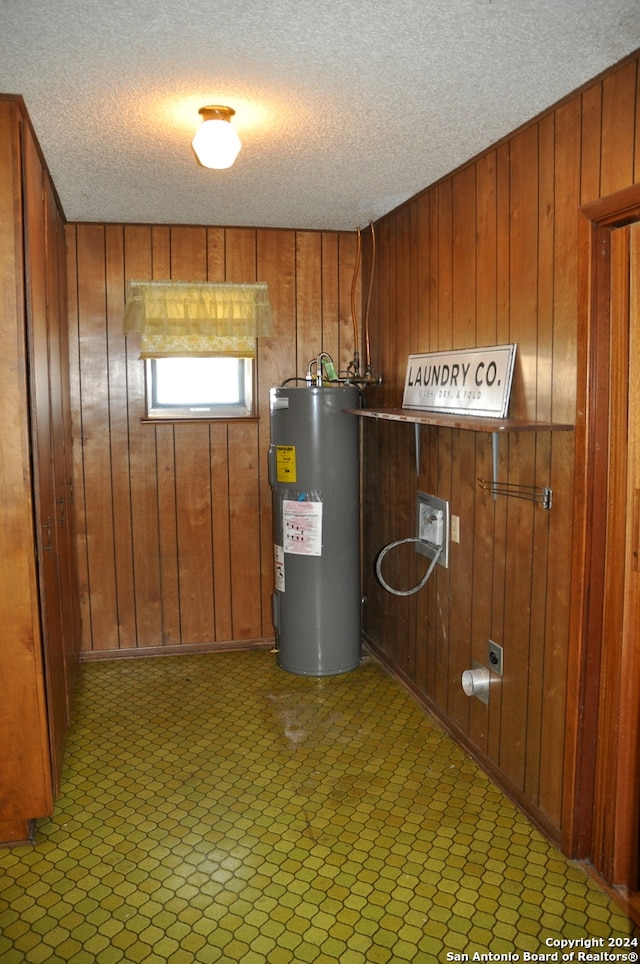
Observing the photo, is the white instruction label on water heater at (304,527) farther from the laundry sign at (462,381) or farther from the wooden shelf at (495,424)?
the wooden shelf at (495,424)

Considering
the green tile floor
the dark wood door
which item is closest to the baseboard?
the green tile floor

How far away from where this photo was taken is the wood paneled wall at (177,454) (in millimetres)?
4133

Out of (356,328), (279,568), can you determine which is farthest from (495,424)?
(356,328)

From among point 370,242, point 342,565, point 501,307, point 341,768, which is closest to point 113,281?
point 370,242

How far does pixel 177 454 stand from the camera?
4.29m

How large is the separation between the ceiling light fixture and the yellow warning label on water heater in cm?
171

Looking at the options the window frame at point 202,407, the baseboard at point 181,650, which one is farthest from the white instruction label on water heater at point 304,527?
the baseboard at point 181,650

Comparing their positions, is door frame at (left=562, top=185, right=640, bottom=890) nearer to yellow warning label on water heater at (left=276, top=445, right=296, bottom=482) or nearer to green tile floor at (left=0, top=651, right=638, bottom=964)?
green tile floor at (left=0, top=651, right=638, bottom=964)

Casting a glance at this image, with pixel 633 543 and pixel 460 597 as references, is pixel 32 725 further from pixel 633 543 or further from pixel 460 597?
pixel 633 543

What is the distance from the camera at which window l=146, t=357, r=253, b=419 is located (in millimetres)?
4242

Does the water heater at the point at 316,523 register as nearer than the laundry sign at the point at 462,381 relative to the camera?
No

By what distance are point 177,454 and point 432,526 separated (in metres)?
1.62

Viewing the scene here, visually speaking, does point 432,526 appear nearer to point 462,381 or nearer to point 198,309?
point 462,381

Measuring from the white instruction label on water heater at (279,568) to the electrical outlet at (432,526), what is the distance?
799 mm
